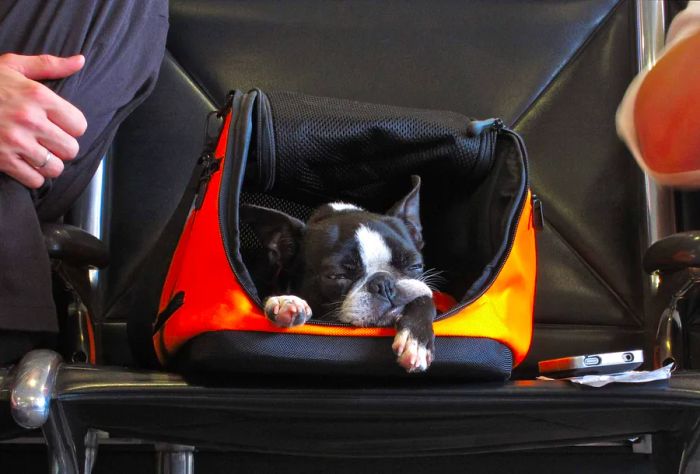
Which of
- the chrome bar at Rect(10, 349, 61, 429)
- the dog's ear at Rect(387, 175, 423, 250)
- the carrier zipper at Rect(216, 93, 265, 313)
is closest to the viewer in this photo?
the chrome bar at Rect(10, 349, 61, 429)

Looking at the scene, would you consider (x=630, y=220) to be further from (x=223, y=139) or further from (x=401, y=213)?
(x=223, y=139)

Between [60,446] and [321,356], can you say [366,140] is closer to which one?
[321,356]

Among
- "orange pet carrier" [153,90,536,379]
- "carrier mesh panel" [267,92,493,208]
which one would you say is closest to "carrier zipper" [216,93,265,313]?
"orange pet carrier" [153,90,536,379]

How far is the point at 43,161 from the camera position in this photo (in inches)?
37.9

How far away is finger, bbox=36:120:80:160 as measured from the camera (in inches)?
37.8

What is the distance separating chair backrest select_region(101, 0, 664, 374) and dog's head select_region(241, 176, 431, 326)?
37 centimetres

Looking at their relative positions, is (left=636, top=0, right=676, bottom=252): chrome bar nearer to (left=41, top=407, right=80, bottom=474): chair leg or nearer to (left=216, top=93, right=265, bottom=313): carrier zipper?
(left=216, top=93, right=265, bottom=313): carrier zipper

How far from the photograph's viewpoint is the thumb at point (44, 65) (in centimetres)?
100

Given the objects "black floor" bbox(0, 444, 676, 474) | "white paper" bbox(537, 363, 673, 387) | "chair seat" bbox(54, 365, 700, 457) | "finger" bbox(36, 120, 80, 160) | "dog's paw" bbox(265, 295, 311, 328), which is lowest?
"black floor" bbox(0, 444, 676, 474)

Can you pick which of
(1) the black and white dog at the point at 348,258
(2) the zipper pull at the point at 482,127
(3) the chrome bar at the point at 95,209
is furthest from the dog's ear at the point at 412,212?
(3) the chrome bar at the point at 95,209

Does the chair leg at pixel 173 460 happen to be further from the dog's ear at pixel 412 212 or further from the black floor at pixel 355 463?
the dog's ear at pixel 412 212

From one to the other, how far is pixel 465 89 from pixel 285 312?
83cm

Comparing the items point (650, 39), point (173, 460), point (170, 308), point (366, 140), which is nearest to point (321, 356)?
point (170, 308)

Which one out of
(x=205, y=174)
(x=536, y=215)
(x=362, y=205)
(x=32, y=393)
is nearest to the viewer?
(x=32, y=393)
